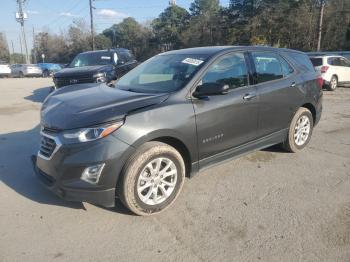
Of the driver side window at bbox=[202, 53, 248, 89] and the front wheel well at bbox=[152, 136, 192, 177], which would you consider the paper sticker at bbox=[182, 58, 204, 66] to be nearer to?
the driver side window at bbox=[202, 53, 248, 89]

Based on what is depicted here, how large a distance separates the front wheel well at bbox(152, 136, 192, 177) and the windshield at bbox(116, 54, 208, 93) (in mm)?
584

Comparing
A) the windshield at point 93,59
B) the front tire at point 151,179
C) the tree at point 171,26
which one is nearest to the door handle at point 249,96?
the front tire at point 151,179

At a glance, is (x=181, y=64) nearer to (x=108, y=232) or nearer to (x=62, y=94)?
(x=62, y=94)

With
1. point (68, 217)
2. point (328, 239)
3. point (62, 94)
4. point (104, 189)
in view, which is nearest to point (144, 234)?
point (104, 189)

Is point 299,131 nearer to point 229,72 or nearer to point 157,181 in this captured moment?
point 229,72

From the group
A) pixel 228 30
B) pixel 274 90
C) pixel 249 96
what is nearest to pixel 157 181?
pixel 249 96

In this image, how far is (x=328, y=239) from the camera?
3170 mm

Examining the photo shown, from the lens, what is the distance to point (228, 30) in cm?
4631

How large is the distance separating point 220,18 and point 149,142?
4843cm

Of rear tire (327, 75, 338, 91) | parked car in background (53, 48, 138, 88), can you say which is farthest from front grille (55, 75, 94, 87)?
rear tire (327, 75, 338, 91)

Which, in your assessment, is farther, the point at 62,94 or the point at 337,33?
the point at 337,33

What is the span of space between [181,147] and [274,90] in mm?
1812

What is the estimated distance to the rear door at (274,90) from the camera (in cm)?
470

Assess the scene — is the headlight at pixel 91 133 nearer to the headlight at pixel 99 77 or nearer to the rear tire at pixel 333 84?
the headlight at pixel 99 77
